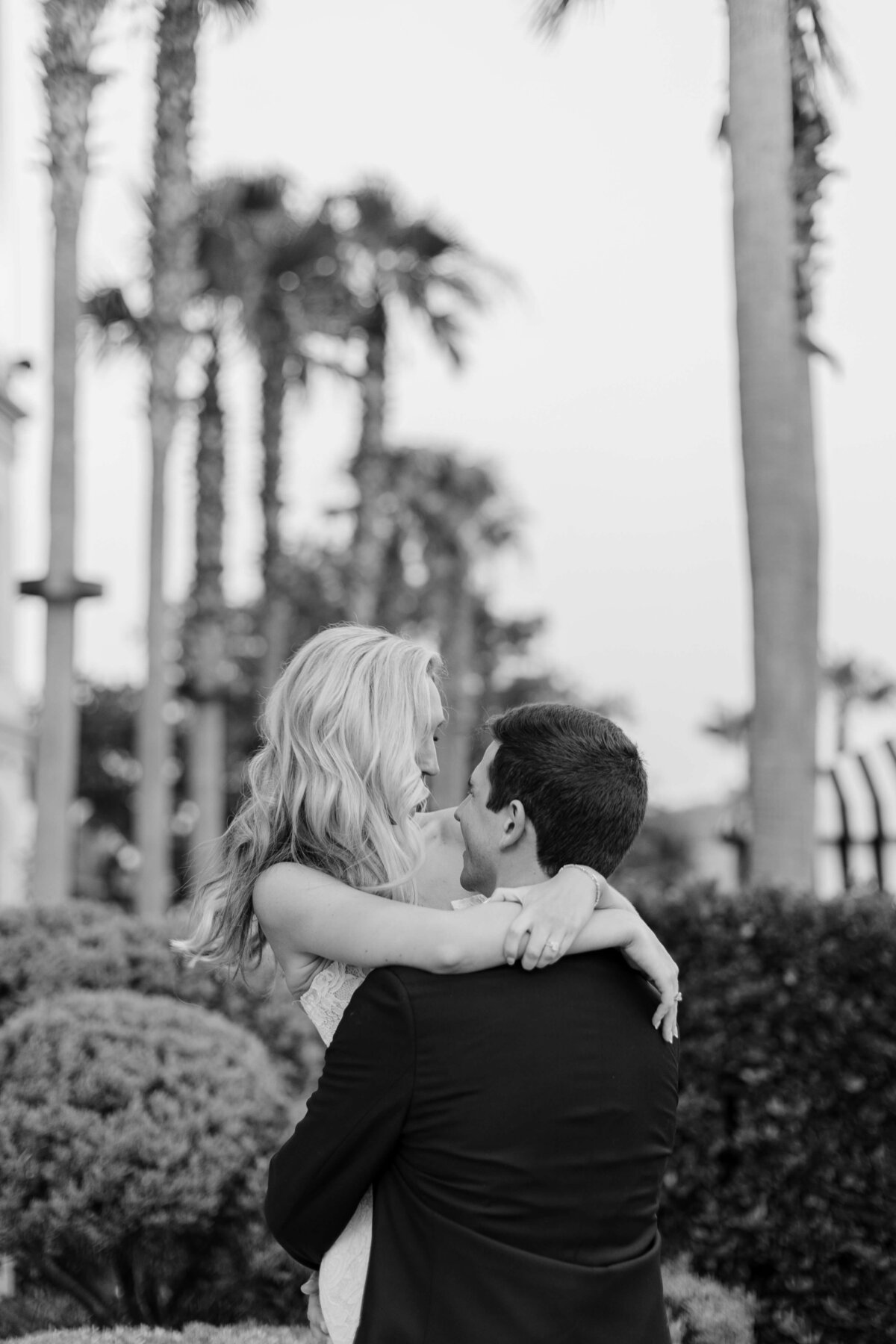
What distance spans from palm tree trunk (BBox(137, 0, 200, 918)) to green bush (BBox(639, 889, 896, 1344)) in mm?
9257

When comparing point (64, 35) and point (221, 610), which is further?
point (221, 610)

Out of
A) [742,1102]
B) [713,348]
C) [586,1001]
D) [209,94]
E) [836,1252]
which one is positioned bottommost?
[836,1252]

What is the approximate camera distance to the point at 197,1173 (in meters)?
4.44

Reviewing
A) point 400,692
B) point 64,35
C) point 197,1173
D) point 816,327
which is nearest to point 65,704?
point 64,35

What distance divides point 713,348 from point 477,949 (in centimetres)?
1773

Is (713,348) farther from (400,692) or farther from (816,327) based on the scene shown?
(400,692)

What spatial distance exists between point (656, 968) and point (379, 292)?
19.3 metres

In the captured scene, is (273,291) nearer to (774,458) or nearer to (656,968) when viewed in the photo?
(774,458)

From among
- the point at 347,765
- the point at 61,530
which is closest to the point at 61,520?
the point at 61,530

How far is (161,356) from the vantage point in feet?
48.8

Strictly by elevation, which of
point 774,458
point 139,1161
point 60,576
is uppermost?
point 774,458

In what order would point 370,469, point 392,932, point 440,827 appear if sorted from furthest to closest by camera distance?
1. point 370,469
2. point 440,827
3. point 392,932

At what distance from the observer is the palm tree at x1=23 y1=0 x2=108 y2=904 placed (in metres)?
11.6

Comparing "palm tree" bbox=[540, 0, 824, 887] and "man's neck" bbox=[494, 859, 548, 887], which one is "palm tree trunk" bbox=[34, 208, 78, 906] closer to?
A: "palm tree" bbox=[540, 0, 824, 887]
